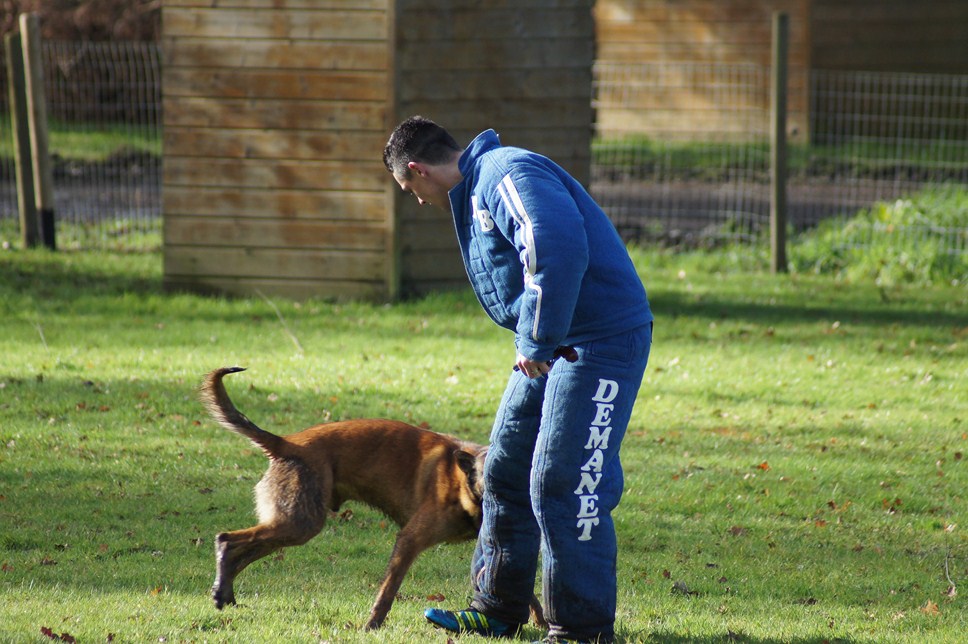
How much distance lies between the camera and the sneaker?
4469 mm

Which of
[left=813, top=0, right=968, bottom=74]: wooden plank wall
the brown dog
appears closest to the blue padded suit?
the brown dog

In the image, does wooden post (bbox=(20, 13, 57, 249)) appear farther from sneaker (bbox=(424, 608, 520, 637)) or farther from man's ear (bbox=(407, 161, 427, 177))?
sneaker (bbox=(424, 608, 520, 637))

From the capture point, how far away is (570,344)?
4152 millimetres

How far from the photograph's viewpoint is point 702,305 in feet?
36.6

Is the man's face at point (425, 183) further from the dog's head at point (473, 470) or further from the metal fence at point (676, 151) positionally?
the metal fence at point (676, 151)

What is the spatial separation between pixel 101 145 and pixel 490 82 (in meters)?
8.71

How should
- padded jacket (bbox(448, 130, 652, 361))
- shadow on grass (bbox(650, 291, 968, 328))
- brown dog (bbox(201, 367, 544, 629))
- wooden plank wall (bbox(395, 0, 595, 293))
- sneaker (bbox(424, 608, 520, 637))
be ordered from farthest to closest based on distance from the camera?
wooden plank wall (bbox(395, 0, 595, 293)) → shadow on grass (bbox(650, 291, 968, 328)) → brown dog (bbox(201, 367, 544, 629)) → sneaker (bbox(424, 608, 520, 637)) → padded jacket (bbox(448, 130, 652, 361))

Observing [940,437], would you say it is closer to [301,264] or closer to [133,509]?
[133,509]

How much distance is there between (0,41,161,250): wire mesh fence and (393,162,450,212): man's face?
33.9 feet

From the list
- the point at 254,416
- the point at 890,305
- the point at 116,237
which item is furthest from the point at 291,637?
the point at 116,237

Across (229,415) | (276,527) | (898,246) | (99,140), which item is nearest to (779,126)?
(898,246)

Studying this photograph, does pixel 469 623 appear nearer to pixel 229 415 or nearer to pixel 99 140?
pixel 229 415

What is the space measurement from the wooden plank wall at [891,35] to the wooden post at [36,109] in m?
12.9

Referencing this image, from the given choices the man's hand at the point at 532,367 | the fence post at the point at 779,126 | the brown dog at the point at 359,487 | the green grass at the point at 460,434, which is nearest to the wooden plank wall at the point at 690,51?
the fence post at the point at 779,126
